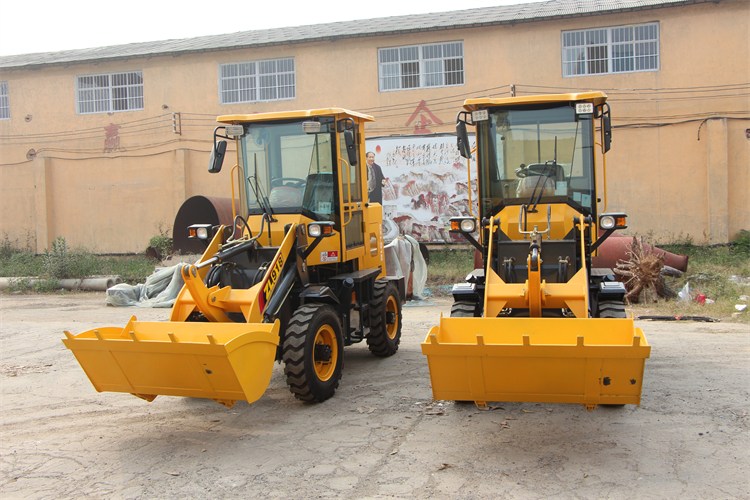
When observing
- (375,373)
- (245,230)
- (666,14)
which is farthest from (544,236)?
(666,14)

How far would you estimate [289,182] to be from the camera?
21.1 feet

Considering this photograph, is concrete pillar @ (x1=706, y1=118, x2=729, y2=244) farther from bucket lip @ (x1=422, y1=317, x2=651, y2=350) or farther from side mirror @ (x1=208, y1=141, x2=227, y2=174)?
side mirror @ (x1=208, y1=141, x2=227, y2=174)

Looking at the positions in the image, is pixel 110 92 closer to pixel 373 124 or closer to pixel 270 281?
pixel 373 124

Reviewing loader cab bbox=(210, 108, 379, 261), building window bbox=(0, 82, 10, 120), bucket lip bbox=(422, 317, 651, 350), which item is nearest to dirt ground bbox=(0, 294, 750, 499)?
bucket lip bbox=(422, 317, 651, 350)

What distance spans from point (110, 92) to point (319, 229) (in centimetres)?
1653

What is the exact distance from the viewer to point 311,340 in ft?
17.9

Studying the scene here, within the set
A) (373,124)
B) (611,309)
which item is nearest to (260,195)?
(611,309)

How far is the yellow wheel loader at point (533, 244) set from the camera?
170 inches

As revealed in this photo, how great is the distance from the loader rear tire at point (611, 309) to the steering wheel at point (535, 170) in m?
1.40

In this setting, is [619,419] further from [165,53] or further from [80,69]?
[80,69]

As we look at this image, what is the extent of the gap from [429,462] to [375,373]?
2.52 m

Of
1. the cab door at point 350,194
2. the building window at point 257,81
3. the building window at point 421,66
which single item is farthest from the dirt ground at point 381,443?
the building window at point 257,81

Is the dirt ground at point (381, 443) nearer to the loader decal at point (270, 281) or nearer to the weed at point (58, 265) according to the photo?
the loader decal at point (270, 281)

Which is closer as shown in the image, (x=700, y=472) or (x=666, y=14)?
(x=700, y=472)
